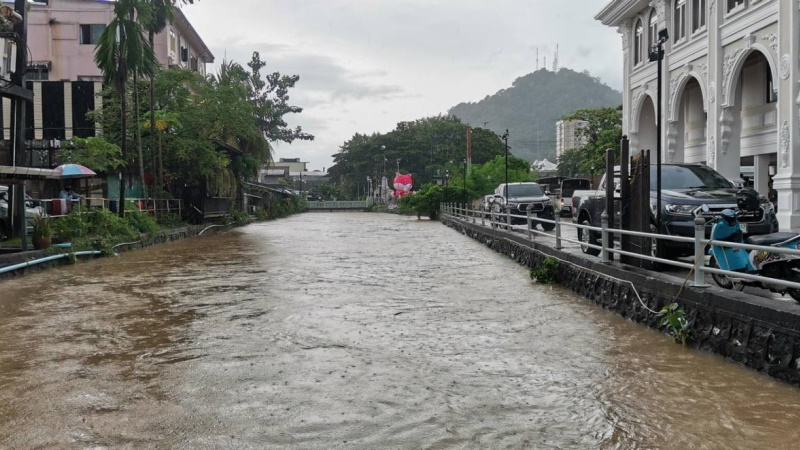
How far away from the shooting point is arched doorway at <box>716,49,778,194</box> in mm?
23031

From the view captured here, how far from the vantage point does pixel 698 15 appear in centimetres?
2533

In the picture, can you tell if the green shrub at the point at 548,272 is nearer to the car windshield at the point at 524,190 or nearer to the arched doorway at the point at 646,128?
the car windshield at the point at 524,190

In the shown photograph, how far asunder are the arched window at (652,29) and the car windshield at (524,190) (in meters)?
7.87

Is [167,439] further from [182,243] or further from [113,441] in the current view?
[182,243]

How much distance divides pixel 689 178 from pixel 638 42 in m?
21.4

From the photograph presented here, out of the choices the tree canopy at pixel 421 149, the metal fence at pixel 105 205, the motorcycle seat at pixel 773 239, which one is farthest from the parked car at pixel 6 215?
the tree canopy at pixel 421 149

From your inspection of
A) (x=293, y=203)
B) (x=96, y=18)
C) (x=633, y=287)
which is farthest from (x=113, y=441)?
(x=293, y=203)

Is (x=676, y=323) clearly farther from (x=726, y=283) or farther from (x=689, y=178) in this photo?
(x=689, y=178)

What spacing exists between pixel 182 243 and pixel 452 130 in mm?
64192

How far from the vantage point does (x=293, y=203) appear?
7219 centimetres

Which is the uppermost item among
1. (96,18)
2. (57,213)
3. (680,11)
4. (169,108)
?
(96,18)

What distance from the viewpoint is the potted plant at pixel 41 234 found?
1738 centimetres

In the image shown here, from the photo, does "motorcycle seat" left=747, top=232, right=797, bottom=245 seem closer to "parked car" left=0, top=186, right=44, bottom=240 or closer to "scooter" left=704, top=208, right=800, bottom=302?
"scooter" left=704, top=208, right=800, bottom=302

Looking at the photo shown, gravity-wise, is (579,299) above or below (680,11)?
below
